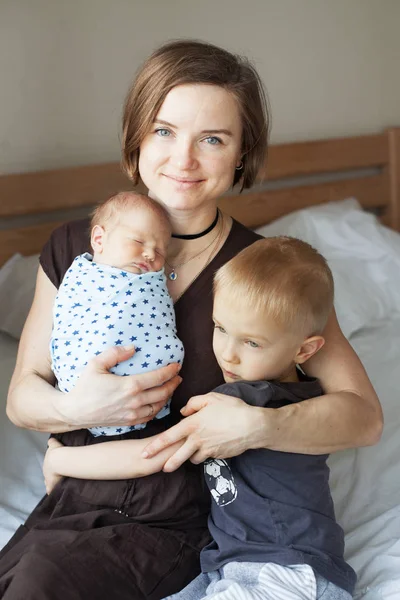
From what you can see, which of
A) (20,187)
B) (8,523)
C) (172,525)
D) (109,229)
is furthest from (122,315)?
(20,187)

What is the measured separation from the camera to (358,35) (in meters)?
3.21

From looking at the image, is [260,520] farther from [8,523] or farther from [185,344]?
[8,523]

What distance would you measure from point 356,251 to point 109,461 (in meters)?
1.63

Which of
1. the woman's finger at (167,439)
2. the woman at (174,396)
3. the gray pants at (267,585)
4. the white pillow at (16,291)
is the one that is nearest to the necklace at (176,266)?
the woman at (174,396)

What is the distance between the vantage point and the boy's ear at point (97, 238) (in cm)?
139

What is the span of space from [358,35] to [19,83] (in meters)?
1.59

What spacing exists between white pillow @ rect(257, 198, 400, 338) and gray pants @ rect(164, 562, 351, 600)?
4.57ft

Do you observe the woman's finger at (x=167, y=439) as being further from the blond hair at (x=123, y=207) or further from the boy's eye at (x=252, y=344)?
the blond hair at (x=123, y=207)

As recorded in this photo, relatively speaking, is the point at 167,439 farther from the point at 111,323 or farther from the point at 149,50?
the point at 149,50

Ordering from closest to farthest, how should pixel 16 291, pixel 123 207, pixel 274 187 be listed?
pixel 123 207 → pixel 16 291 → pixel 274 187

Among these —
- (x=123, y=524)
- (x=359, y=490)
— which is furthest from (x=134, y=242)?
(x=359, y=490)

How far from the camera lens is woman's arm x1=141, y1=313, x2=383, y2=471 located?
1.25m

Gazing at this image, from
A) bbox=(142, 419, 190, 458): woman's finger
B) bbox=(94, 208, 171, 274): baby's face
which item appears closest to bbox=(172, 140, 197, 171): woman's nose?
bbox=(94, 208, 171, 274): baby's face

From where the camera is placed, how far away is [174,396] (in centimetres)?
144
